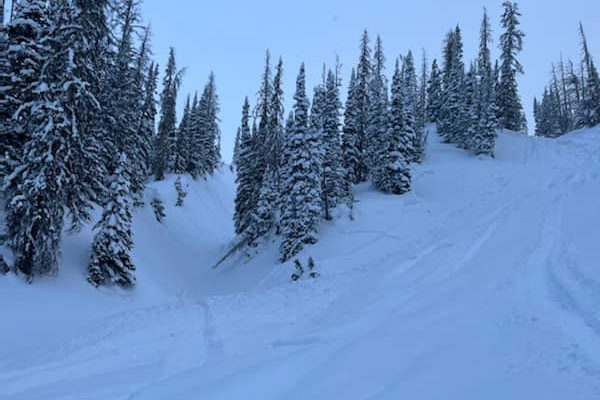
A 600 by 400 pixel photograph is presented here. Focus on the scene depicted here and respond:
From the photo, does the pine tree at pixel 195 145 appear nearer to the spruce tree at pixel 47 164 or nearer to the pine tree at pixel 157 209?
the pine tree at pixel 157 209

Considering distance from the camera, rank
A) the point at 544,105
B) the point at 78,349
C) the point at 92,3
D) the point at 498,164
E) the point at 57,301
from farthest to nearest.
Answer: the point at 544,105
the point at 498,164
the point at 92,3
the point at 57,301
the point at 78,349

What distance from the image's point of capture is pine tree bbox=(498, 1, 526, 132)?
49.8 meters

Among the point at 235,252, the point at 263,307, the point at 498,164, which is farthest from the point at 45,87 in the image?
the point at 498,164

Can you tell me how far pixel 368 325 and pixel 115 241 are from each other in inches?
623

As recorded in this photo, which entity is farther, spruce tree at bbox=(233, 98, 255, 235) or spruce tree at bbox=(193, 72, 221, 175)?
spruce tree at bbox=(193, 72, 221, 175)

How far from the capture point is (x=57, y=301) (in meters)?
15.8

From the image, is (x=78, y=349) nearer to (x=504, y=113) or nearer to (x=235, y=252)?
(x=235, y=252)

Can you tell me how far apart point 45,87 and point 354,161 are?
26.7 metres

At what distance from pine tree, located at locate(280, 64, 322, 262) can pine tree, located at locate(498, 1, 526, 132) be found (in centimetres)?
3169

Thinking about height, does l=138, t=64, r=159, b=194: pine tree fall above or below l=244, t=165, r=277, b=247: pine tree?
above

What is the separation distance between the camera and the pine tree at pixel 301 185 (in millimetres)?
25391

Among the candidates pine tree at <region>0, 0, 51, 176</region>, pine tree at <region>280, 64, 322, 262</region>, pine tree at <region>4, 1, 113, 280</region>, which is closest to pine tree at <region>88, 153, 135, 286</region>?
pine tree at <region>4, 1, 113, 280</region>

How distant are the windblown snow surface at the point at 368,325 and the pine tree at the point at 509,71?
30.0 meters

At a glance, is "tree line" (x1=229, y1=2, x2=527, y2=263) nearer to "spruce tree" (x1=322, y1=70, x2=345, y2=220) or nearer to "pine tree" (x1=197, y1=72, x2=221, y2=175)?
"spruce tree" (x1=322, y1=70, x2=345, y2=220)
